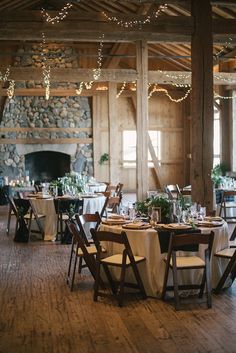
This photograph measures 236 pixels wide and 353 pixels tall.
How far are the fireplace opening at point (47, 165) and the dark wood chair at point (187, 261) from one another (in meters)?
12.7

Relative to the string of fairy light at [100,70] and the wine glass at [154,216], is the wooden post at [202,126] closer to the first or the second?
the string of fairy light at [100,70]

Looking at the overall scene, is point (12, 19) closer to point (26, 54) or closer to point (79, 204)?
point (79, 204)

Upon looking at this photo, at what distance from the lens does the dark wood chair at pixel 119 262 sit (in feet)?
16.6

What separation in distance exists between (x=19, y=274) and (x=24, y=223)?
8.11ft

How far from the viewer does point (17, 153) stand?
55.0 feet

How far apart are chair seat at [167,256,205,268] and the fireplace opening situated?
12.6 m

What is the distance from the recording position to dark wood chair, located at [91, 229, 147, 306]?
5074 millimetres

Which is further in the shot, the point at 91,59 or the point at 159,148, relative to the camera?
the point at 159,148

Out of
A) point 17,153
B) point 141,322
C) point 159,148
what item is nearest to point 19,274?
point 141,322

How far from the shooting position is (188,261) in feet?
17.1

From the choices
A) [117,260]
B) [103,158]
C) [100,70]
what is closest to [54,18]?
[100,70]

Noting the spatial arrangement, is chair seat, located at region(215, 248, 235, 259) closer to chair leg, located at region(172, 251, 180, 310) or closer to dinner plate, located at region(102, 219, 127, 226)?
chair leg, located at region(172, 251, 180, 310)

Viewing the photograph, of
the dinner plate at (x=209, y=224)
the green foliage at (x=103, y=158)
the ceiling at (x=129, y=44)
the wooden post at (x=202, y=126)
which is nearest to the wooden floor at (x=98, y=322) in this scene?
the dinner plate at (x=209, y=224)

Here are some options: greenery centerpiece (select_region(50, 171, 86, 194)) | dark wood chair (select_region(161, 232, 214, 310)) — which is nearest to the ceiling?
greenery centerpiece (select_region(50, 171, 86, 194))
